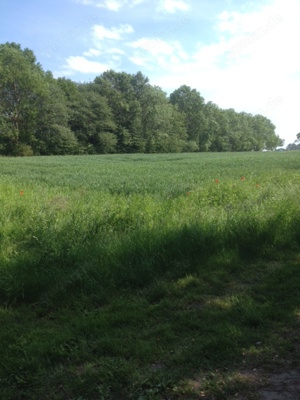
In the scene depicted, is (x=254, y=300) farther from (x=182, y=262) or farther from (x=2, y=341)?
(x=2, y=341)

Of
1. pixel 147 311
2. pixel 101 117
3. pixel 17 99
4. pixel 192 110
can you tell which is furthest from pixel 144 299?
pixel 192 110

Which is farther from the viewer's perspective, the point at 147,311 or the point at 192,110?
the point at 192,110

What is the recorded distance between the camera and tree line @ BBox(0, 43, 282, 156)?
56.9 meters

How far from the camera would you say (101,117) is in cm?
6669

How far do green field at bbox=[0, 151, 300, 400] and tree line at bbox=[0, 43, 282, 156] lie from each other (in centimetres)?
5192

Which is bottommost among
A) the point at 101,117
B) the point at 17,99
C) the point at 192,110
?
the point at 101,117

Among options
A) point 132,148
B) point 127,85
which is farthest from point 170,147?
point 127,85

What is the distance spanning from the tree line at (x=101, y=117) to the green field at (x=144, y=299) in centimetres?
5192

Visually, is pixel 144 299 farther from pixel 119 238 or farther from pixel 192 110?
pixel 192 110

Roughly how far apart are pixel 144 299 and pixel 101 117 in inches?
2573

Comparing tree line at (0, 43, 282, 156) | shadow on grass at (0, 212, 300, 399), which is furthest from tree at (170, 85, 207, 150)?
shadow on grass at (0, 212, 300, 399)

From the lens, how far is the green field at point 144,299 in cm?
280

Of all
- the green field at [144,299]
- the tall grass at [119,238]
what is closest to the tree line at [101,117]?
the tall grass at [119,238]

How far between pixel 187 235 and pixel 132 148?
67560 millimetres
